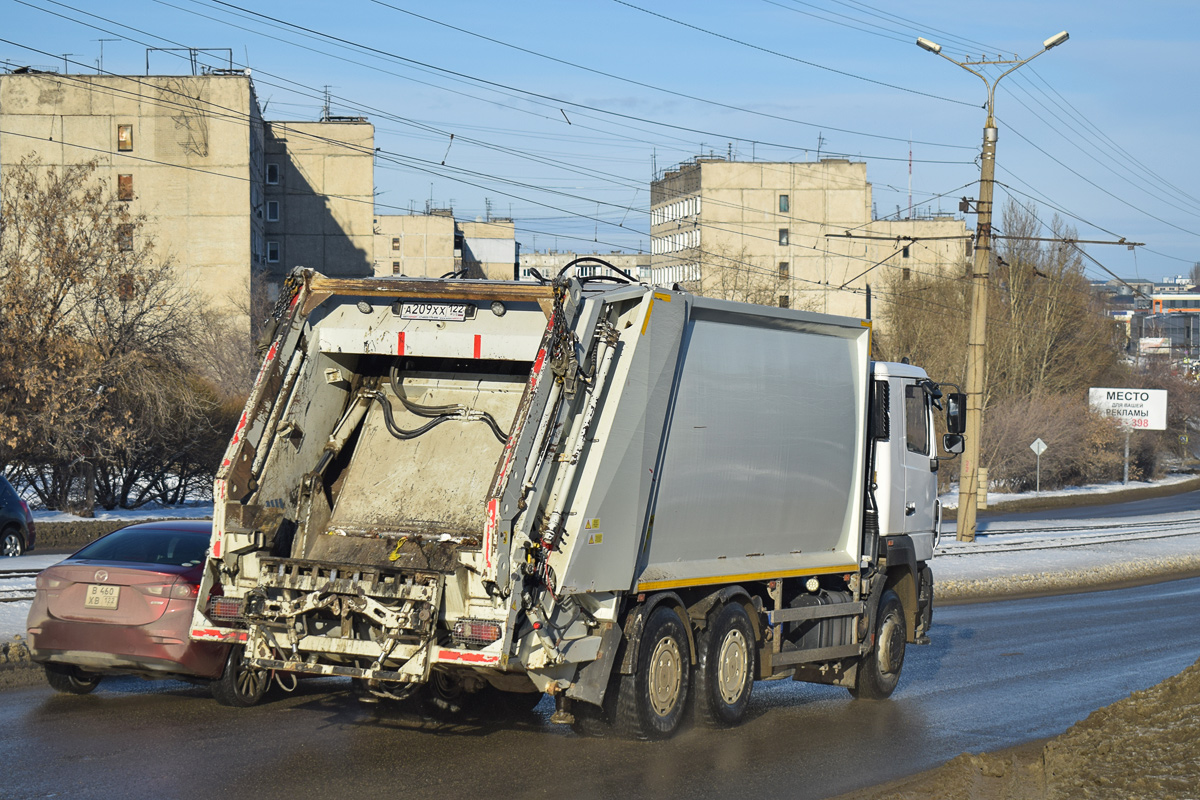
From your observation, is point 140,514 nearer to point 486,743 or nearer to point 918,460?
point 918,460

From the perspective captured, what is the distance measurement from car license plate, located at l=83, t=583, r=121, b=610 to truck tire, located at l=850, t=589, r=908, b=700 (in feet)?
20.7

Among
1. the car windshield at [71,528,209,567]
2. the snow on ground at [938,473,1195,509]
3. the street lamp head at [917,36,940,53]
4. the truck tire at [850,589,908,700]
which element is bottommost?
the snow on ground at [938,473,1195,509]

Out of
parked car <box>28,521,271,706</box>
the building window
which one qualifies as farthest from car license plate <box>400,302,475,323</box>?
the building window

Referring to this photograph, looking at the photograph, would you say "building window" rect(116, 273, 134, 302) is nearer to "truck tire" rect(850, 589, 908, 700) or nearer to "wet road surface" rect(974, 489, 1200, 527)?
"wet road surface" rect(974, 489, 1200, 527)

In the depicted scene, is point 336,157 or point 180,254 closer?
point 180,254

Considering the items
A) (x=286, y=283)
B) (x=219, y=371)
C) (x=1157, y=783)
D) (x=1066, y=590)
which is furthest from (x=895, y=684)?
(x=219, y=371)

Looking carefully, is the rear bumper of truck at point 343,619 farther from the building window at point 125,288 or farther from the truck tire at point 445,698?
the building window at point 125,288

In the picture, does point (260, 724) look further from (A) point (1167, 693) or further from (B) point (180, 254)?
(B) point (180, 254)

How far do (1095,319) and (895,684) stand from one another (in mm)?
65519

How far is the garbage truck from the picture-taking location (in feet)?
26.5

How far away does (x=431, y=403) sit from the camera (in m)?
9.65

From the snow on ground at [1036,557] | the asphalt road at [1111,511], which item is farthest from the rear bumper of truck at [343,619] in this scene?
the asphalt road at [1111,511]

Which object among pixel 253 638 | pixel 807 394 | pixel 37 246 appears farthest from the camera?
pixel 37 246

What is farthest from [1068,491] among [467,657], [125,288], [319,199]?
[467,657]
